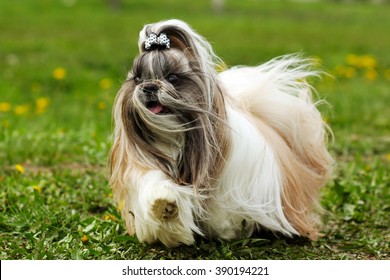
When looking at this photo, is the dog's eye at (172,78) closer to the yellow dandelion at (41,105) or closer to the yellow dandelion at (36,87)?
the yellow dandelion at (41,105)

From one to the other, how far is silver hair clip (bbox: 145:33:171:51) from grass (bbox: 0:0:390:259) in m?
0.54

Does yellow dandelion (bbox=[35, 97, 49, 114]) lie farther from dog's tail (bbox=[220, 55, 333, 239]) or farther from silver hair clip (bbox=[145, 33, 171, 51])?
silver hair clip (bbox=[145, 33, 171, 51])

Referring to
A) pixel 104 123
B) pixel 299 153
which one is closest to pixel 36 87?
pixel 104 123

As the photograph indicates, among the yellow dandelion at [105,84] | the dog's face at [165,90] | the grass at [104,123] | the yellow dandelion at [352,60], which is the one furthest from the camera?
the yellow dandelion at [352,60]

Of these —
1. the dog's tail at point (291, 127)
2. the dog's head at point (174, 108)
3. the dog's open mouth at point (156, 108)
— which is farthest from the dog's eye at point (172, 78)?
the dog's tail at point (291, 127)

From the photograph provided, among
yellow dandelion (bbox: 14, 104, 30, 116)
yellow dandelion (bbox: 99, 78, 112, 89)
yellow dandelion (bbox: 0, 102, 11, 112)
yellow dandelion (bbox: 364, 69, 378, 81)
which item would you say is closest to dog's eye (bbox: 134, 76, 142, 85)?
yellow dandelion (bbox: 14, 104, 30, 116)

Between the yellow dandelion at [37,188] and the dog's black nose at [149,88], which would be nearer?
the dog's black nose at [149,88]

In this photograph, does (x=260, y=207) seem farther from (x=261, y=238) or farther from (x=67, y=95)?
(x=67, y=95)

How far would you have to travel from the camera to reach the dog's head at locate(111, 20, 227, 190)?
3801 mm

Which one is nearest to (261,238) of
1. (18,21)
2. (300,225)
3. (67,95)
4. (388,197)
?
(300,225)

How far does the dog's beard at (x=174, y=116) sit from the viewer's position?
3789mm

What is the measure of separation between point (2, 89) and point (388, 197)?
18.5ft

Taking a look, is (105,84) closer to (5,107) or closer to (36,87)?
(36,87)

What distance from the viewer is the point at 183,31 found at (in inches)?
155
